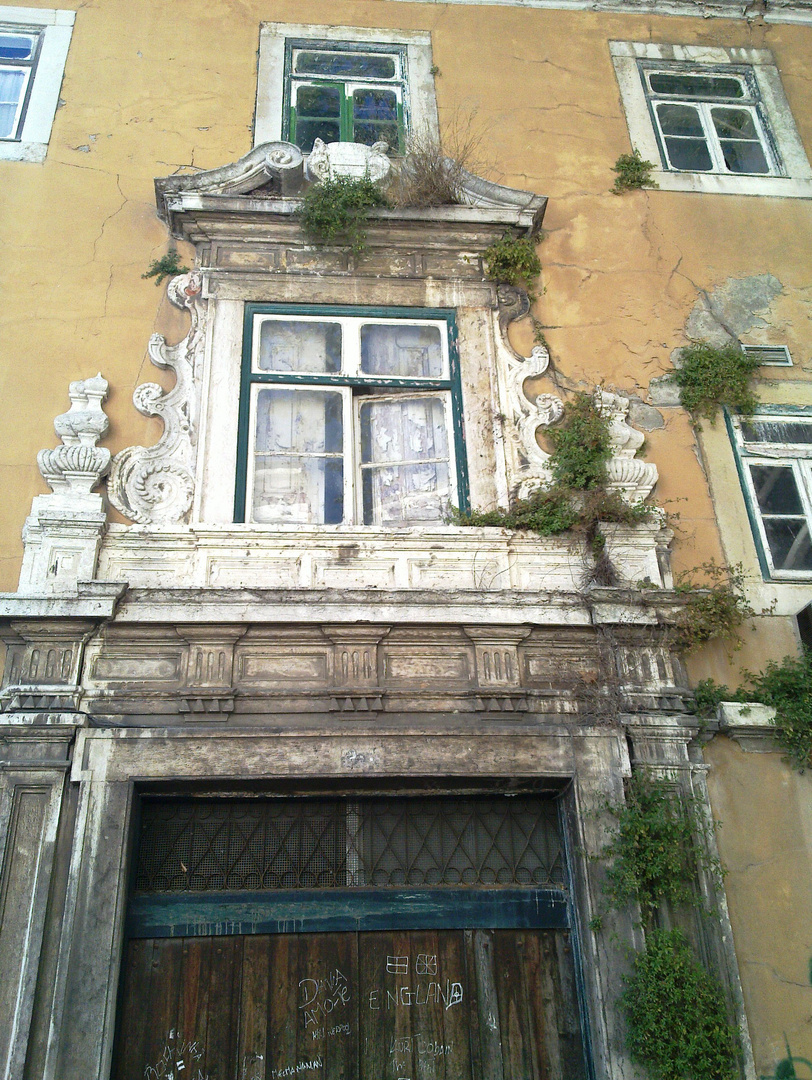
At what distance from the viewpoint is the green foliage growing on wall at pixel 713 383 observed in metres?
6.14

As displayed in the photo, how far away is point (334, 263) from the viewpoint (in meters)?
6.33

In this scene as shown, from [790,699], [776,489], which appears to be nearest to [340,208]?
[776,489]

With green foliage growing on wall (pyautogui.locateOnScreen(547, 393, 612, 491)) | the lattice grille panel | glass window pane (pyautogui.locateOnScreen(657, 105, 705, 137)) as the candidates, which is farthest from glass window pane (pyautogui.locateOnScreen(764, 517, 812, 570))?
glass window pane (pyautogui.locateOnScreen(657, 105, 705, 137))

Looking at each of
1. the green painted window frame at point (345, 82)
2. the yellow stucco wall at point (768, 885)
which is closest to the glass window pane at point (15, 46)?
the green painted window frame at point (345, 82)

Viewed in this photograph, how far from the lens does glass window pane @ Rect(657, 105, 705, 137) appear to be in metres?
7.37

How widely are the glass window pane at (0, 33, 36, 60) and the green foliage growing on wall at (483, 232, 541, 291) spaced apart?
3.94 meters

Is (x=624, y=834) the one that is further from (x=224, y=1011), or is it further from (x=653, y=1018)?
(x=224, y=1011)

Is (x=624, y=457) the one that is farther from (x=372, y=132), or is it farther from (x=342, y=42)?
(x=342, y=42)

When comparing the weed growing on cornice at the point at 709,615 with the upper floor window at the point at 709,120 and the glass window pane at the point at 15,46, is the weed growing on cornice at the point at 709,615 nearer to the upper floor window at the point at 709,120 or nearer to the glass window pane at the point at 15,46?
the upper floor window at the point at 709,120

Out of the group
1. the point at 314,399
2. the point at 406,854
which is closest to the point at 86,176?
the point at 314,399

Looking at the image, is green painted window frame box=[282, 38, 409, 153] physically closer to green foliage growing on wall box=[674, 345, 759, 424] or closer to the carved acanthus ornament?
the carved acanthus ornament

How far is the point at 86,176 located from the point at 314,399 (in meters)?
2.44

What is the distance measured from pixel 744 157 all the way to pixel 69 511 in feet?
19.5

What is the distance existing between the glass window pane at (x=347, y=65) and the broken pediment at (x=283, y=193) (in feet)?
4.09
